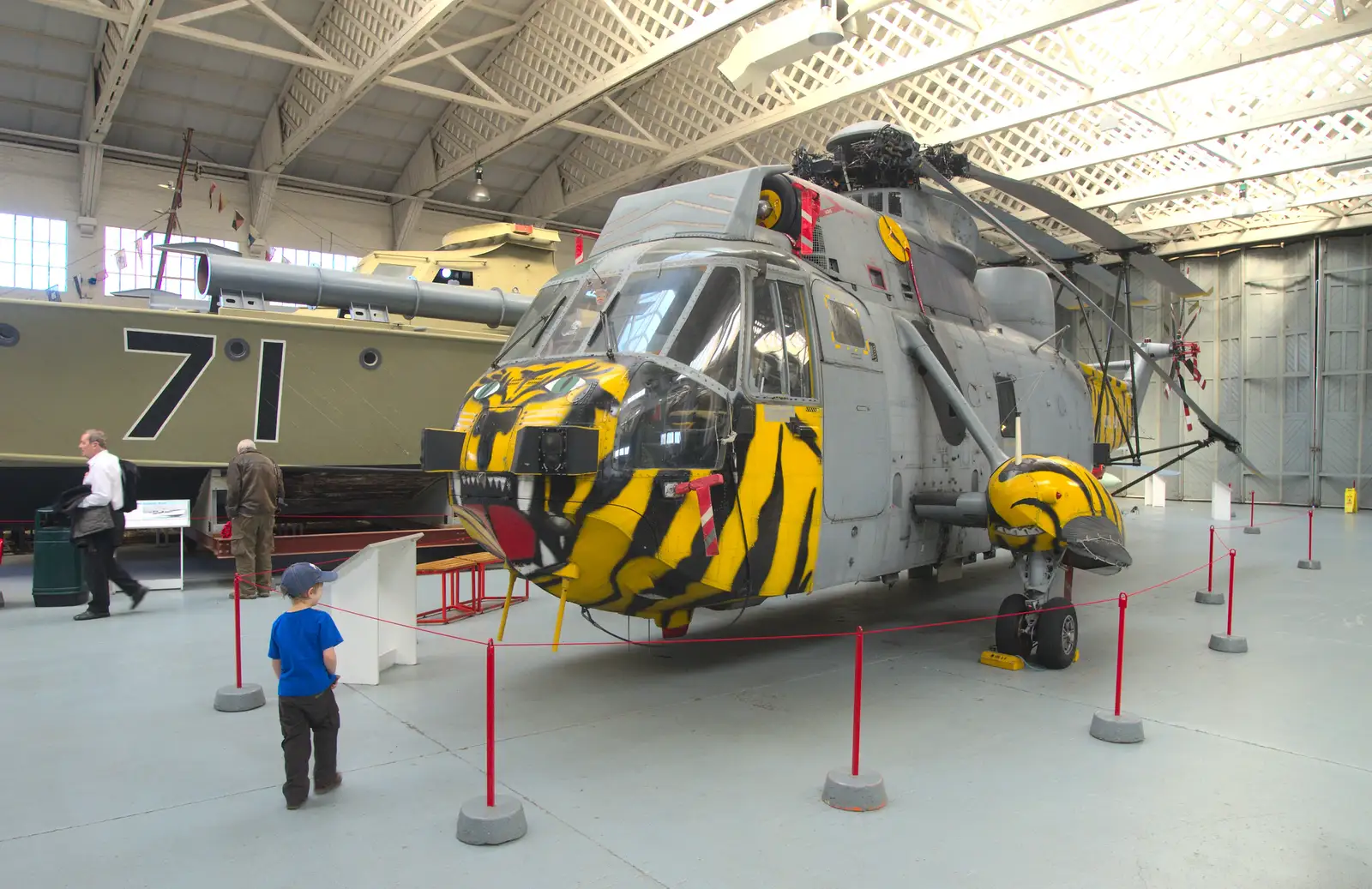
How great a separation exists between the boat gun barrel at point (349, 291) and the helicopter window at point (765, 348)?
676cm

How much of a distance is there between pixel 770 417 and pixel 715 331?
24.7 inches

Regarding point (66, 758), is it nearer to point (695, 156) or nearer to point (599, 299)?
point (599, 299)

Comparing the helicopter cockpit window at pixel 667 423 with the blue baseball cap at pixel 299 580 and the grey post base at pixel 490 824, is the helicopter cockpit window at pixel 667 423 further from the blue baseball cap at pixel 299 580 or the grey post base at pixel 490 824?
the grey post base at pixel 490 824

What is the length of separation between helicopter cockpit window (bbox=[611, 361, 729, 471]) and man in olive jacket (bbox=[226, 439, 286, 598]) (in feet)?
20.0

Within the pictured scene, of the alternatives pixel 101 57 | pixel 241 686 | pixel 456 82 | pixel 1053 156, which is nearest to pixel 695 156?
pixel 456 82

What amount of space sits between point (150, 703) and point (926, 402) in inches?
237

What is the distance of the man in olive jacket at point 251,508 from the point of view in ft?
30.8

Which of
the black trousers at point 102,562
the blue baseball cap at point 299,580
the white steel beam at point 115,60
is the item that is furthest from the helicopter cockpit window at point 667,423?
the white steel beam at point 115,60

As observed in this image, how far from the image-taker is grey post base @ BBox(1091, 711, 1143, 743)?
5195 millimetres

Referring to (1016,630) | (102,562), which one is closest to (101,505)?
(102,562)

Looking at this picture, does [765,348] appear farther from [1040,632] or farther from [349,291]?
[349,291]

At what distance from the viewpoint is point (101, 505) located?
825cm

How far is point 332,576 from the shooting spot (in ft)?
16.3

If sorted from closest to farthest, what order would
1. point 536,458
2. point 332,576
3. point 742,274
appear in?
point 536,458
point 332,576
point 742,274
